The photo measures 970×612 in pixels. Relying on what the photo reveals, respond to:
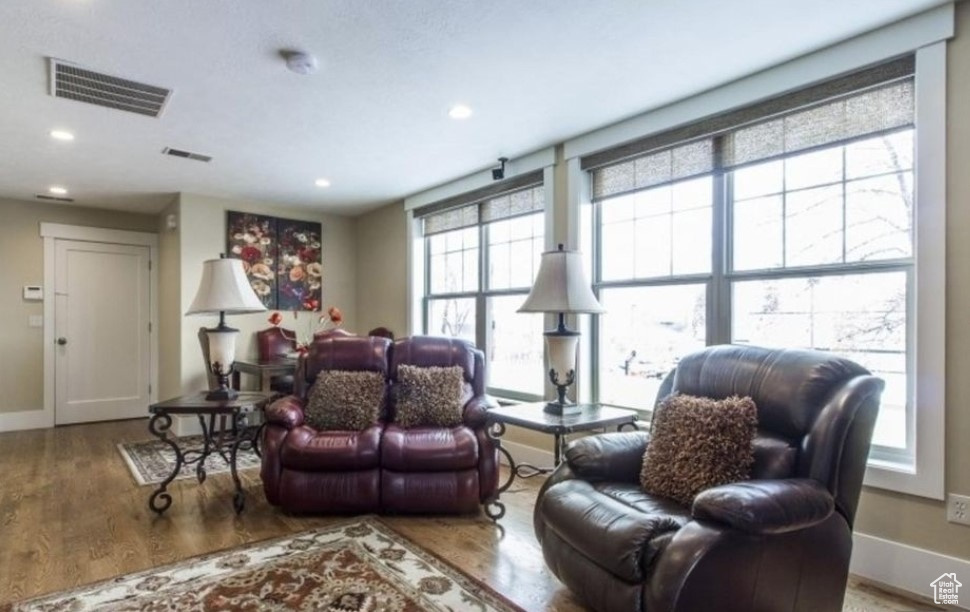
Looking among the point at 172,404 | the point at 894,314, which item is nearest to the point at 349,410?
the point at 172,404

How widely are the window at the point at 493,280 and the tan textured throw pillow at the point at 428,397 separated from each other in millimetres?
910

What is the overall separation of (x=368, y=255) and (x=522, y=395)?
110 inches

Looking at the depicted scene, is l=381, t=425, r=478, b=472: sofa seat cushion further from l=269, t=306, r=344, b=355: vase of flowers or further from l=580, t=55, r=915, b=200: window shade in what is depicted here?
l=269, t=306, r=344, b=355: vase of flowers

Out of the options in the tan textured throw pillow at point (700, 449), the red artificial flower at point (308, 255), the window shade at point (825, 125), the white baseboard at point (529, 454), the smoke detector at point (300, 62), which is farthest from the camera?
the red artificial flower at point (308, 255)

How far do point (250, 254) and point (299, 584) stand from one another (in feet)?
13.2

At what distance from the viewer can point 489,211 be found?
15.1 ft

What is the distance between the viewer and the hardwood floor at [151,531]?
2.36 meters

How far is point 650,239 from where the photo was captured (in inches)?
136

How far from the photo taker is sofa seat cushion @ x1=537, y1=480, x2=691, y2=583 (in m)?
1.74

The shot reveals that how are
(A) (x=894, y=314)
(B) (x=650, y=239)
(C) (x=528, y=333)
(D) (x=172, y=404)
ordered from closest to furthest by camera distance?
(A) (x=894, y=314), (D) (x=172, y=404), (B) (x=650, y=239), (C) (x=528, y=333)

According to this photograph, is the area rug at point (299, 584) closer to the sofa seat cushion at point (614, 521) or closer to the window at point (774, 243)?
the sofa seat cushion at point (614, 521)

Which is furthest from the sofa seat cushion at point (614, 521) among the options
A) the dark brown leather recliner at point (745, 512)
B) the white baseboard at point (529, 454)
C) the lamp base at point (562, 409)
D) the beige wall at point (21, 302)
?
the beige wall at point (21, 302)

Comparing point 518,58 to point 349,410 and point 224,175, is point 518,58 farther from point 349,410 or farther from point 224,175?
point 224,175

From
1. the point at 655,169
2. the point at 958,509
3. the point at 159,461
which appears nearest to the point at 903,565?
the point at 958,509
